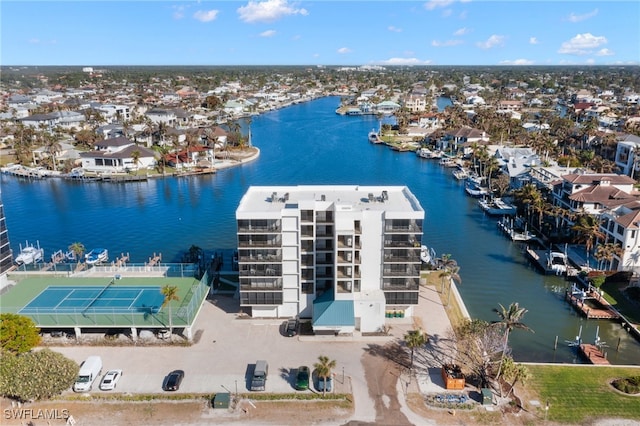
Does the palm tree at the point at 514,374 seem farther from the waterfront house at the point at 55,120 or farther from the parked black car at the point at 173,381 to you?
the waterfront house at the point at 55,120

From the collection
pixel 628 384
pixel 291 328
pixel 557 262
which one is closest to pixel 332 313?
pixel 291 328

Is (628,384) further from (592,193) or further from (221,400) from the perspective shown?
(592,193)

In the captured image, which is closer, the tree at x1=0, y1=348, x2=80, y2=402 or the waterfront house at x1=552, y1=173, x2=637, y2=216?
the tree at x1=0, y1=348, x2=80, y2=402

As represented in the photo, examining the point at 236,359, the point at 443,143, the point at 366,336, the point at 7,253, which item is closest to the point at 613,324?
the point at 366,336

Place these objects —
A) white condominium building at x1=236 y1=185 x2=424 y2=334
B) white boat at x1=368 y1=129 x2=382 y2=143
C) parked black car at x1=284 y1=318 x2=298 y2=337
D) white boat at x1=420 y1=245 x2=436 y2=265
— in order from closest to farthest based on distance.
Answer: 1. parked black car at x1=284 y1=318 x2=298 y2=337
2. white condominium building at x1=236 y1=185 x2=424 y2=334
3. white boat at x1=420 y1=245 x2=436 y2=265
4. white boat at x1=368 y1=129 x2=382 y2=143

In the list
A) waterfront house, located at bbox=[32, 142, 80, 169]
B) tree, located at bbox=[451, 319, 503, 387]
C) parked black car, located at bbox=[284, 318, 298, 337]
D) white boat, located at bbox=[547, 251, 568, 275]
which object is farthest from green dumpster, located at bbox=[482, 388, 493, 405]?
waterfront house, located at bbox=[32, 142, 80, 169]

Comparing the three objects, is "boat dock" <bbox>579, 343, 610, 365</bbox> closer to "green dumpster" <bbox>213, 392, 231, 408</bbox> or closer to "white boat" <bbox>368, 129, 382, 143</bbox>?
"green dumpster" <bbox>213, 392, 231, 408</bbox>
